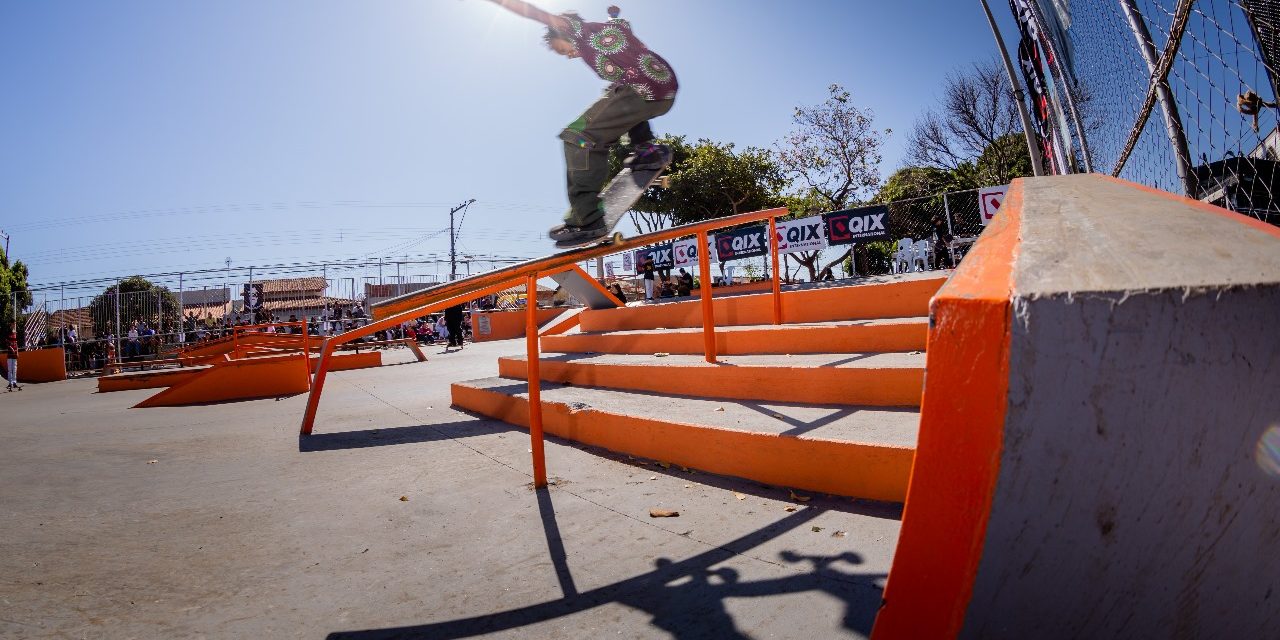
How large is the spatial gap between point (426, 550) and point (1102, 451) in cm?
225

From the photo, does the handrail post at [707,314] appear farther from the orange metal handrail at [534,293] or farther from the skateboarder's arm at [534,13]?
the skateboarder's arm at [534,13]

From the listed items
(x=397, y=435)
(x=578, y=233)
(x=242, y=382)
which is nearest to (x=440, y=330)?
(x=242, y=382)

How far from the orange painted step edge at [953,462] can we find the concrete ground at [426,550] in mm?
560

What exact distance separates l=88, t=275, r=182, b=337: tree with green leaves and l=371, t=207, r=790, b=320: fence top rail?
21.5m

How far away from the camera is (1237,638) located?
100cm

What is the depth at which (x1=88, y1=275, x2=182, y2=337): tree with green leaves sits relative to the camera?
64.1 feet

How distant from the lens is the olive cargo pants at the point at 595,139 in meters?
4.32

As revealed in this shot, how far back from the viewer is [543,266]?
10.9ft

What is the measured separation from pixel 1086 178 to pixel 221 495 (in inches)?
172

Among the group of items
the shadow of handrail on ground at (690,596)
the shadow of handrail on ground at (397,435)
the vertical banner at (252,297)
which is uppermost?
the vertical banner at (252,297)

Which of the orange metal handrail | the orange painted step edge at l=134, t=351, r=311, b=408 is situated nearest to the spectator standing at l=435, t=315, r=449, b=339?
the orange painted step edge at l=134, t=351, r=311, b=408

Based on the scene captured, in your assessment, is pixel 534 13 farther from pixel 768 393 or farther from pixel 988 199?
pixel 988 199

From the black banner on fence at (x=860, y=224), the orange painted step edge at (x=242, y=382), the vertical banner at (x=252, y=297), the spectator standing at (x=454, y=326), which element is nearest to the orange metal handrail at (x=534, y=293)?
the orange painted step edge at (x=242, y=382)

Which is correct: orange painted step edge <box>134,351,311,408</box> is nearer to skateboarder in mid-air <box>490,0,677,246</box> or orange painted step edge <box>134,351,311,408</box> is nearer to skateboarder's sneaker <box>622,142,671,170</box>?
skateboarder in mid-air <box>490,0,677,246</box>
